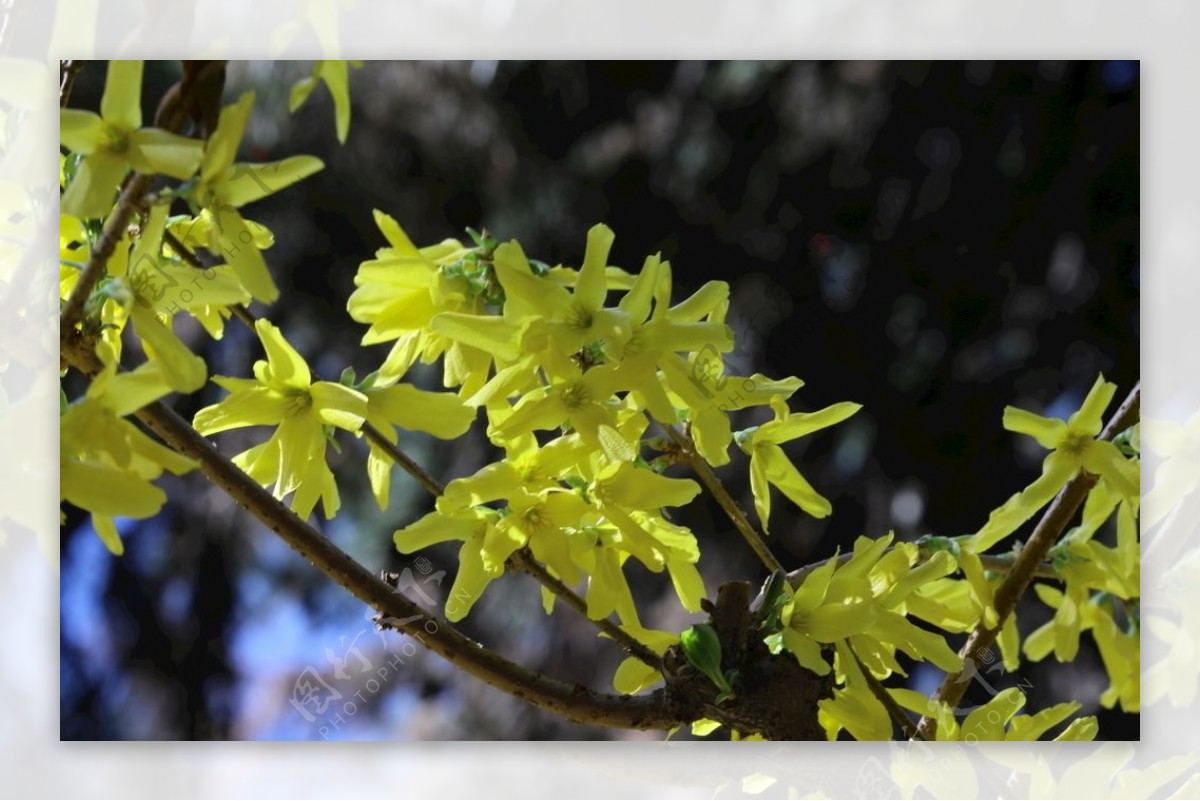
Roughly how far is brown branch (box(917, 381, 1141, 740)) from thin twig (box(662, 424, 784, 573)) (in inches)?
7.8

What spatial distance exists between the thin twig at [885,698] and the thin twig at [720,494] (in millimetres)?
100

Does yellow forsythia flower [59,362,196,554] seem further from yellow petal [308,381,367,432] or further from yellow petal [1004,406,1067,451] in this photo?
yellow petal [1004,406,1067,451]

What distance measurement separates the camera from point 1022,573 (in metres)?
1.09

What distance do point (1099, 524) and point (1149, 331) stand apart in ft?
0.84

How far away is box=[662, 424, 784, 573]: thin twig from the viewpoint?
99 centimetres

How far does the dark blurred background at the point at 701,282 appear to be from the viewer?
1.23 meters

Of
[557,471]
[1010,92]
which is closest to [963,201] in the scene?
[1010,92]

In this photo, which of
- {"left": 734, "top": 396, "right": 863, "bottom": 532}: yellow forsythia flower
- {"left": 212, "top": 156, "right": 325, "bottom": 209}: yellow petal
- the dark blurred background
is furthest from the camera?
the dark blurred background

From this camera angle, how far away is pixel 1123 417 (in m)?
1.19

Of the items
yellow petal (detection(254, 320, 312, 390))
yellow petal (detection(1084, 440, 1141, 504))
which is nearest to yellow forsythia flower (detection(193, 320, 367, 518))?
yellow petal (detection(254, 320, 312, 390))

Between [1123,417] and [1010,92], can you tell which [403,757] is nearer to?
[1123,417]

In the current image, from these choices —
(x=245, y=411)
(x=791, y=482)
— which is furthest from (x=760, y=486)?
(x=245, y=411)

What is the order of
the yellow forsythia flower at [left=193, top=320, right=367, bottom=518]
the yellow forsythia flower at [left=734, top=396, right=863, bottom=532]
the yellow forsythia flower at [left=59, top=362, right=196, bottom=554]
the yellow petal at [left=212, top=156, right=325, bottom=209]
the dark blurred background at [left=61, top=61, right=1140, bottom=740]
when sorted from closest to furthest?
the yellow forsythia flower at [left=59, top=362, right=196, bottom=554] → the yellow petal at [left=212, top=156, right=325, bottom=209] → the yellow forsythia flower at [left=193, top=320, right=367, bottom=518] → the yellow forsythia flower at [left=734, top=396, right=863, bottom=532] → the dark blurred background at [left=61, top=61, right=1140, bottom=740]

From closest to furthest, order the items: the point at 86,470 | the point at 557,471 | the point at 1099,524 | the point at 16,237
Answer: the point at 86,470, the point at 557,471, the point at 16,237, the point at 1099,524
